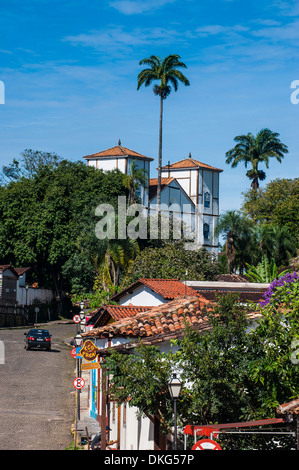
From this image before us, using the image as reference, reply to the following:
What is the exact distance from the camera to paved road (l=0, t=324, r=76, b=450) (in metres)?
25.0

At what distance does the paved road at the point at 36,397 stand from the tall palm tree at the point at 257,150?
121ft

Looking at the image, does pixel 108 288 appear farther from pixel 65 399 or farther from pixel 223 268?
pixel 65 399

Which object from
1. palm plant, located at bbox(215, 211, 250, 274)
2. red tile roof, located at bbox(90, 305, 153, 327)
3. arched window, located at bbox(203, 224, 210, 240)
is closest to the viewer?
red tile roof, located at bbox(90, 305, 153, 327)

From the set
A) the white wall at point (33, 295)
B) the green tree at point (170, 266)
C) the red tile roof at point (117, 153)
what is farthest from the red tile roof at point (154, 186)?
the green tree at point (170, 266)

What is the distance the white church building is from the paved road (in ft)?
111

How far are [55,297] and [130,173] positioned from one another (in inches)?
667

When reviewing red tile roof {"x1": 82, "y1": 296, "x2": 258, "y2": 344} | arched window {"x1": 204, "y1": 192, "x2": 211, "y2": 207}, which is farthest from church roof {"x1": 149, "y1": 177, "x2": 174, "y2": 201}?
red tile roof {"x1": 82, "y1": 296, "x2": 258, "y2": 344}

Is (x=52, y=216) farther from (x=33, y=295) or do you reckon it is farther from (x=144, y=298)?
(x=144, y=298)

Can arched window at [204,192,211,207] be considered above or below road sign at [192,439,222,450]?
above

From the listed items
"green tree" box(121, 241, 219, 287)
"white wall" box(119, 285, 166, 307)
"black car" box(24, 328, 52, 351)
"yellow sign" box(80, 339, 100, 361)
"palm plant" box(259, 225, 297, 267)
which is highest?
"palm plant" box(259, 225, 297, 267)

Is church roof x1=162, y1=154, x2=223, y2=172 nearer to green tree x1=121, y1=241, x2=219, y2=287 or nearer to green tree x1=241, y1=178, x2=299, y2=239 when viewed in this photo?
green tree x1=241, y1=178, x2=299, y2=239

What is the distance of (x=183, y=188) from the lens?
8975 centimetres

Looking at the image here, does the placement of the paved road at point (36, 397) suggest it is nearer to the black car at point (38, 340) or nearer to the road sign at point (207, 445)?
the black car at point (38, 340)

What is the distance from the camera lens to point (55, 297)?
7325cm
